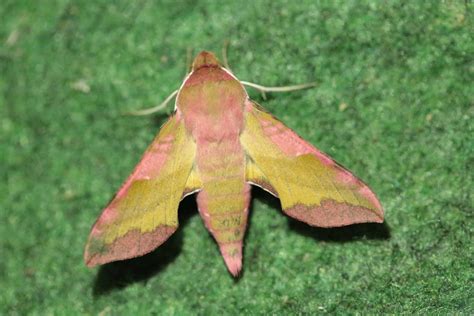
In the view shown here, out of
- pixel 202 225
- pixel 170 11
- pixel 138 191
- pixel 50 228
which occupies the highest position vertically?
pixel 170 11

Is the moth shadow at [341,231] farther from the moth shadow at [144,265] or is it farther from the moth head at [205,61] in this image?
the moth head at [205,61]

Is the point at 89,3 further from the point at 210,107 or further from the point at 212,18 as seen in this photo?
the point at 210,107

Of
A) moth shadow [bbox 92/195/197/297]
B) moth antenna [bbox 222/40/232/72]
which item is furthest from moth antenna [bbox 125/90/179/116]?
moth shadow [bbox 92/195/197/297]

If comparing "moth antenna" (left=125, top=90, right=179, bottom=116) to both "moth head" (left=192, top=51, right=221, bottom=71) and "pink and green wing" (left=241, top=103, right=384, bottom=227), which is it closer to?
"moth head" (left=192, top=51, right=221, bottom=71)

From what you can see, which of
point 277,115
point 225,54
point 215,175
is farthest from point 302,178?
point 225,54

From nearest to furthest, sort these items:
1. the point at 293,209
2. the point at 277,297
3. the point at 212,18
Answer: the point at 293,209, the point at 277,297, the point at 212,18

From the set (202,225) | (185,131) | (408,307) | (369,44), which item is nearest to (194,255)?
(202,225)

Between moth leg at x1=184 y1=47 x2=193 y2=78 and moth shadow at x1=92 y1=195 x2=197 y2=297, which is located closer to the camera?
moth shadow at x1=92 y1=195 x2=197 y2=297
